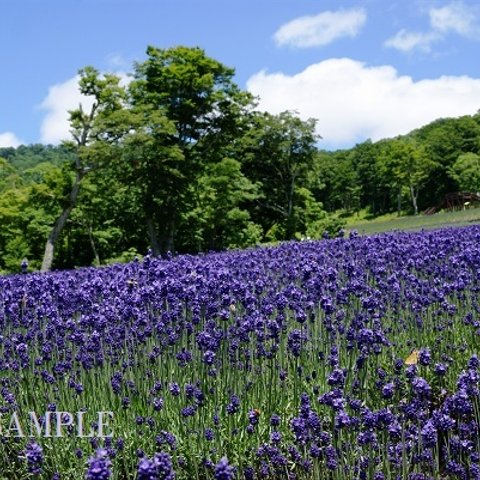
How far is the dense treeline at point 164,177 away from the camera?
29.3 metres

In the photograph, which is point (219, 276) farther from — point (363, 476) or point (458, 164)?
point (458, 164)

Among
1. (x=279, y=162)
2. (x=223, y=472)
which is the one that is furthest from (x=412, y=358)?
(x=279, y=162)

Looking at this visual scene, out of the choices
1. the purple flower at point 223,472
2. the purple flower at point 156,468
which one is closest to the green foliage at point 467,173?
the purple flower at point 156,468

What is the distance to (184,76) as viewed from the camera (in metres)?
32.2

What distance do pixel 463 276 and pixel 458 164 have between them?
71225mm

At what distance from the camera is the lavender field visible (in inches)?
132

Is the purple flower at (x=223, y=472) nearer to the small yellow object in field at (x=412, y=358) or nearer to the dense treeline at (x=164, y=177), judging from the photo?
the small yellow object in field at (x=412, y=358)


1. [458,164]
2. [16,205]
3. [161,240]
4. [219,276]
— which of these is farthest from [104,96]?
[458,164]

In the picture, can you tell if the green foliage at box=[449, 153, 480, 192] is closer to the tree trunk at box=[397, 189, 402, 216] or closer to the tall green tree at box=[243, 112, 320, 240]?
the tree trunk at box=[397, 189, 402, 216]

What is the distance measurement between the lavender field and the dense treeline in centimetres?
2234

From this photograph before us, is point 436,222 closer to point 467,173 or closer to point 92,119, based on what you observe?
point 92,119

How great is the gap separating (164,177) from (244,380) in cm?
2739

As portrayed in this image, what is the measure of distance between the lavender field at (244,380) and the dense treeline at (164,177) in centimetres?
2234

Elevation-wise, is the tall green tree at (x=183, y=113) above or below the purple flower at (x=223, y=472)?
above
